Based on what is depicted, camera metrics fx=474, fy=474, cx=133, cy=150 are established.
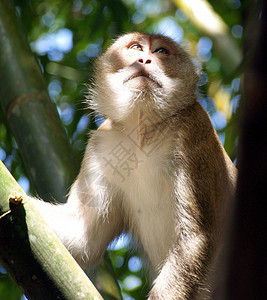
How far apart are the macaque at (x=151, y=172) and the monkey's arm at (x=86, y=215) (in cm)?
1

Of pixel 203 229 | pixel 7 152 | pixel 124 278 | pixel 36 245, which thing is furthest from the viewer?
pixel 124 278

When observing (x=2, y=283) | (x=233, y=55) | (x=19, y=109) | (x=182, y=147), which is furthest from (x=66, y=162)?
(x=233, y=55)

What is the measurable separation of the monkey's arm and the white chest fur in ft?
0.50

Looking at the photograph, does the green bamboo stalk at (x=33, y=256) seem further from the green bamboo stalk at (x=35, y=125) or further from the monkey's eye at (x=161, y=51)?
the monkey's eye at (x=161, y=51)

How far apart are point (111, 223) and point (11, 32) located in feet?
8.40

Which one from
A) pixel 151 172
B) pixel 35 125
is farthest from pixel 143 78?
pixel 35 125

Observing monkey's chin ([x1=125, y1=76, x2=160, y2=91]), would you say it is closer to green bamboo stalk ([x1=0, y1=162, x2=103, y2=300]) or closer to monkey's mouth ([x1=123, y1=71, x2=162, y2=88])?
monkey's mouth ([x1=123, y1=71, x2=162, y2=88])

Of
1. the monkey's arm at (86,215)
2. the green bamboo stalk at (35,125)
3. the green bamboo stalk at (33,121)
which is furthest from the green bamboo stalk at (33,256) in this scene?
the monkey's arm at (86,215)

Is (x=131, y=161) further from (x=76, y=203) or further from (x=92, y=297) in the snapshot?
(x=92, y=297)

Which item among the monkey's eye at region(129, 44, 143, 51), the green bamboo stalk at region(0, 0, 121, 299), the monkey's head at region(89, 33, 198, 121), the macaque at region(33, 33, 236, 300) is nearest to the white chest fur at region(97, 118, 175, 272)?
the macaque at region(33, 33, 236, 300)

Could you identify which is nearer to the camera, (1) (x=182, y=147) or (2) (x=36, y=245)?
(2) (x=36, y=245)

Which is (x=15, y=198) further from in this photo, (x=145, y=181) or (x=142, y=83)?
(x=142, y=83)

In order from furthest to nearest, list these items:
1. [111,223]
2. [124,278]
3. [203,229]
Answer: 1. [124,278]
2. [111,223]
3. [203,229]

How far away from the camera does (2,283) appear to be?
620 cm
